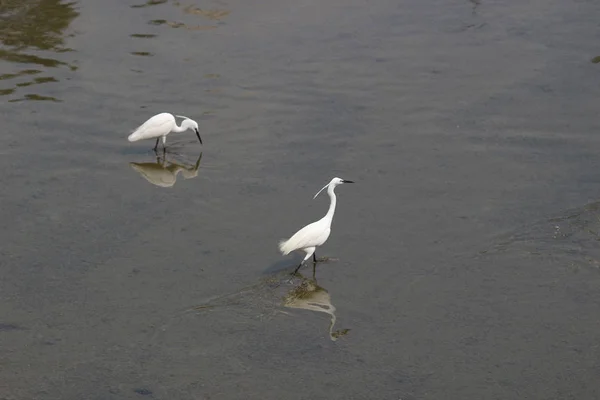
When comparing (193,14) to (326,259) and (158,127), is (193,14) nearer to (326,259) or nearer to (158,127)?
(158,127)

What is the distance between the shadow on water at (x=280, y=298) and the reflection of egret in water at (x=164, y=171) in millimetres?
2996

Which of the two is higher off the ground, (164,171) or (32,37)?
(32,37)

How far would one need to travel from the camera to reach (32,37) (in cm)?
1728

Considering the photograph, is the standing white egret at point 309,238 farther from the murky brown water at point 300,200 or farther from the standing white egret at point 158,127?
the standing white egret at point 158,127

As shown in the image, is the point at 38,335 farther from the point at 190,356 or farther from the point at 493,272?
the point at 493,272

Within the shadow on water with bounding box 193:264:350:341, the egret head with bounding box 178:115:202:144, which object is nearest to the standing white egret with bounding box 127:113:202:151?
the egret head with bounding box 178:115:202:144

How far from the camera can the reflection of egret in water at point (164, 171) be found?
13172 mm

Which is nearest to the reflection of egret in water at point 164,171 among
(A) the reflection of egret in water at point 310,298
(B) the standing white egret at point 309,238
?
(B) the standing white egret at point 309,238

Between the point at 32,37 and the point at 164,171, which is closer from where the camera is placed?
the point at 164,171

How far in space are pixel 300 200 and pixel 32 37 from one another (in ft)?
23.9

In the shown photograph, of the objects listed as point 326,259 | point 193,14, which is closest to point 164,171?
point 326,259

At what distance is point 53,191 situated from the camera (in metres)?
12.6

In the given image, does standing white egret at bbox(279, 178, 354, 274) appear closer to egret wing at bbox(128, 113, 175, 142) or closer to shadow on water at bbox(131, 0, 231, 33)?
egret wing at bbox(128, 113, 175, 142)

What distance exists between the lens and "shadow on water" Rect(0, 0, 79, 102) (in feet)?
51.5
